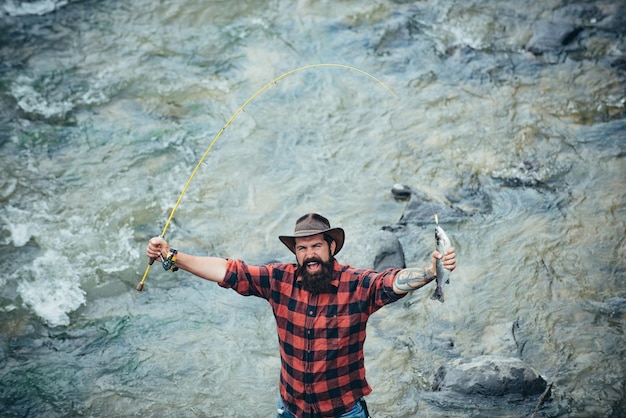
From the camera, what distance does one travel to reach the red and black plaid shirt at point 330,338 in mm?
4012

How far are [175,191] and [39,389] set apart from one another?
300cm

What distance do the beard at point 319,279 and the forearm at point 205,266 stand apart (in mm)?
503

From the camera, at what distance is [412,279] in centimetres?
385

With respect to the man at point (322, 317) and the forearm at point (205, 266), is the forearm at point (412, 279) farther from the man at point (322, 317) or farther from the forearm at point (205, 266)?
the forearm at point (205, 266)

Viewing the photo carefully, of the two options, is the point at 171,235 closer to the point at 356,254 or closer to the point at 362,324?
the point at 356,254

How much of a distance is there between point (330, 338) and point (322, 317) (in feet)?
0.40

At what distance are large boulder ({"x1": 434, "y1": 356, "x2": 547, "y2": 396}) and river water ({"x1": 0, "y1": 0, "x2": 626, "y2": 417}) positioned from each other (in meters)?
0.13

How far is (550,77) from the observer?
31.6 ft

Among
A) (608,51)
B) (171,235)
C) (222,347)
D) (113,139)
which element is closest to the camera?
(222,347)

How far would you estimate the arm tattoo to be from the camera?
3822 millimetres

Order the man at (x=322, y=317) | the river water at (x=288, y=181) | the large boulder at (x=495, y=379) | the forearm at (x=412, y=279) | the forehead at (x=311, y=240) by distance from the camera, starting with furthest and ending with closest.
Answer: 1. the river water at (x=288, y=181)
2. the large boulder at (x=495, y=379)
3. the forehead at (x=311, y=240)
4. the man at (x=322, y=317)
5. the forearm at (x=412, y=279)

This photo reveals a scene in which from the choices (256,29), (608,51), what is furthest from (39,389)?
(608,51)

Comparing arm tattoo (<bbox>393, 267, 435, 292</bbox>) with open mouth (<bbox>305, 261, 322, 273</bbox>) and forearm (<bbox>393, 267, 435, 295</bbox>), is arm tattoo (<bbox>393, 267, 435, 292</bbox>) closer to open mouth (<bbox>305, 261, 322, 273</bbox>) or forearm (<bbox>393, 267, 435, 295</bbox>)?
forearm (<bbox>393, 267, 435, 295</bbox>)

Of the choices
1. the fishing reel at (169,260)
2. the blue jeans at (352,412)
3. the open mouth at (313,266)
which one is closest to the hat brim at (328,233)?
the open mouth at (313,266)
